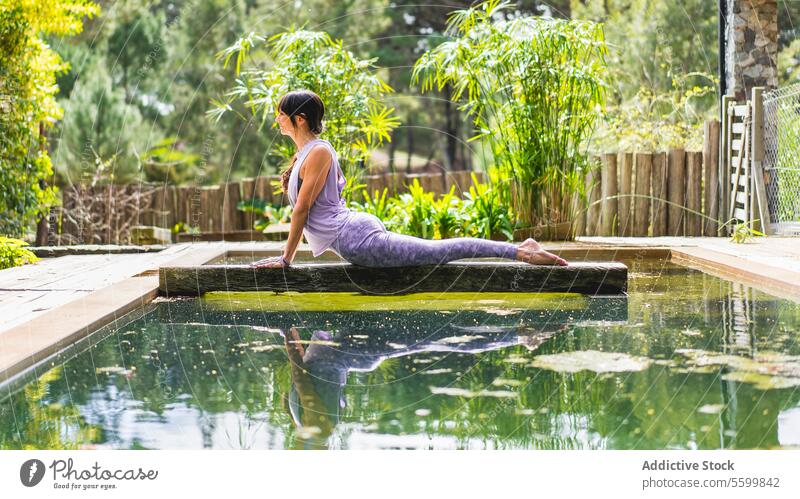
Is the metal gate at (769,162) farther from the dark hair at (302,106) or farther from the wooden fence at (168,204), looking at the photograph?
the dark hair at (302,106)

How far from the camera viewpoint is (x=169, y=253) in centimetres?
750

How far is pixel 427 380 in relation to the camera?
9.29 feet

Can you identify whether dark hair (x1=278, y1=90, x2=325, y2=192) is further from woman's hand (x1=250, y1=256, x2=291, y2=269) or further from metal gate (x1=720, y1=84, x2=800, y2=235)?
metal gate (x1=720, y1=84, x2=800, y2=235)

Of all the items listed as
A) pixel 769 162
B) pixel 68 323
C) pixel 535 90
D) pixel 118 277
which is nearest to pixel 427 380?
pixel 68 323

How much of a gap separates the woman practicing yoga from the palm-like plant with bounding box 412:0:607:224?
3.02m

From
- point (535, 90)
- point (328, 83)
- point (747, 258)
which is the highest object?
point (328, 83)

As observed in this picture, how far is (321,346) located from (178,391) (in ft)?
2.64

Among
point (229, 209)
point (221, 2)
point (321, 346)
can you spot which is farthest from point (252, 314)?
point (221, 2)

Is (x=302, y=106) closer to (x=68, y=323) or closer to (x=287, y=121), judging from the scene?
(x=287, y=121)

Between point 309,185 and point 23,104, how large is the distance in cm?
509

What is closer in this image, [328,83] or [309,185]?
[309,185]

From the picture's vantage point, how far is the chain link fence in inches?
328

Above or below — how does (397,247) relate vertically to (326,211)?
below

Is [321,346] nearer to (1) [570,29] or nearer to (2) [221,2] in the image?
(1) [570,29]
